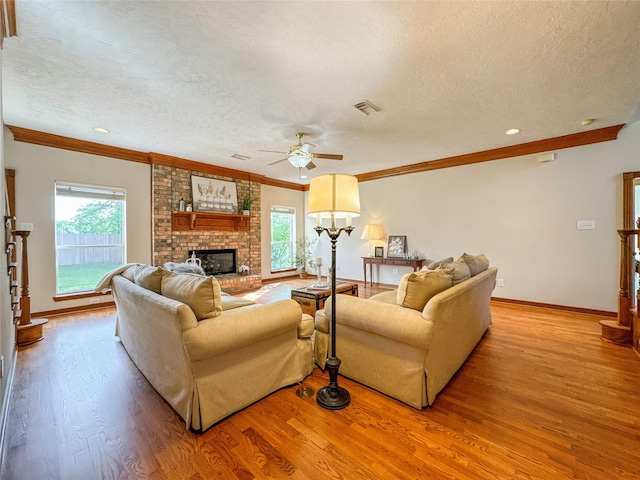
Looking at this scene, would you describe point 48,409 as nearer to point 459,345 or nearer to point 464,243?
point 459,345

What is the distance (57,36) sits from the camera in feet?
6.40

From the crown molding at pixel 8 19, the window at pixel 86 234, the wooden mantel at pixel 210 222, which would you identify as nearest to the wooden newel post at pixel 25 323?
the window at pixel 86 234

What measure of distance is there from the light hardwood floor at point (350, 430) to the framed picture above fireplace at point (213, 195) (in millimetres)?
3472

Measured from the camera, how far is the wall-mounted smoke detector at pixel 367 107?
2904 millimetres

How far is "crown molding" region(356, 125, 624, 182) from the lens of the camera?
12.2ft

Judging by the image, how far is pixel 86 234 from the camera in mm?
4281

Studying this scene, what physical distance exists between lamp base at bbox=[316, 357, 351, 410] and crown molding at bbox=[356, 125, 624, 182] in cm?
445

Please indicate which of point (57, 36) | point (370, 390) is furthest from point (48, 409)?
point (57, 36)

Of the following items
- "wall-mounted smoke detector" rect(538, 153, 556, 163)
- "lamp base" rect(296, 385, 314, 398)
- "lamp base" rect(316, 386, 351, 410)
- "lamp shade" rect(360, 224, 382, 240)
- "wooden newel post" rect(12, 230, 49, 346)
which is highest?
"wall-mounted smoke detector" rect(538, 153, 556, 163)

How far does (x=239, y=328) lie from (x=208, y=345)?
0.20 meters

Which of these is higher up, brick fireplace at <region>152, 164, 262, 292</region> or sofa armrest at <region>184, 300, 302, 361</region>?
brick fireplace at <region>152, 164, 262, 292</region>

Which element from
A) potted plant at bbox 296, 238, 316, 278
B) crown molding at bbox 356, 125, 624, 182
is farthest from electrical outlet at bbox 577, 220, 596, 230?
potted plant at bbox 296, 238, 316, 278

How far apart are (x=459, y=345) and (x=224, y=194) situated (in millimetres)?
5064

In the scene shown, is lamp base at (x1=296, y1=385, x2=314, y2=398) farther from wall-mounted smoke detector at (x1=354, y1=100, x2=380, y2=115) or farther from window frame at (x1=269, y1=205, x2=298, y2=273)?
window frame at (x1=269, y1=205, x2=298, y2=273)
